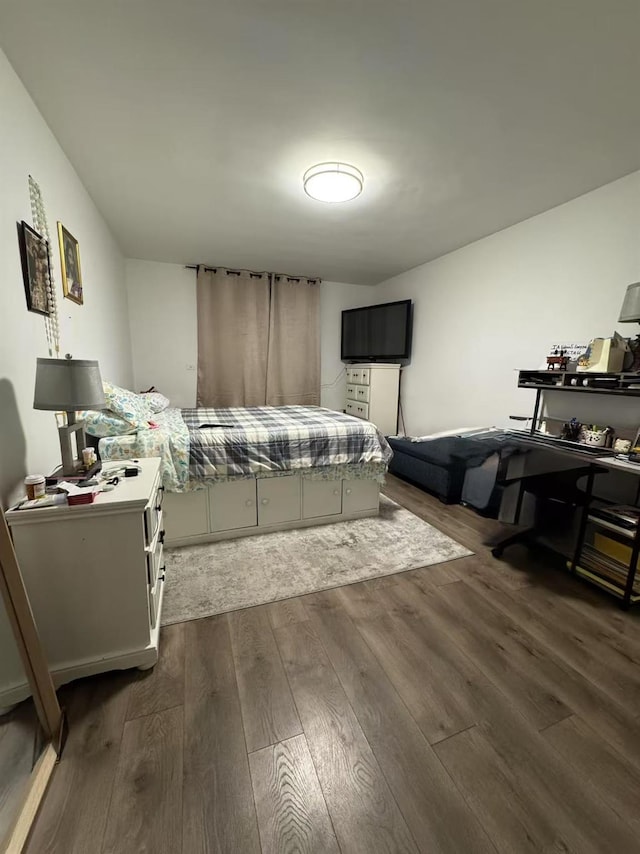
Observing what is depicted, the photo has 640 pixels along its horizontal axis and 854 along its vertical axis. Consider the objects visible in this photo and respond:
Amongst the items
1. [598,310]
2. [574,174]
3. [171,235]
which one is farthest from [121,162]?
[598,310]

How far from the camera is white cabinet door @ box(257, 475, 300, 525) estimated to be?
251 centimetres

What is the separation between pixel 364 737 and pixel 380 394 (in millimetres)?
3685

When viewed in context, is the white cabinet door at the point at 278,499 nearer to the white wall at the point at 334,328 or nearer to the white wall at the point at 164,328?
the white wall at the point at 164,328

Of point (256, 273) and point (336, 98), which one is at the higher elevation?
point (336, 98)

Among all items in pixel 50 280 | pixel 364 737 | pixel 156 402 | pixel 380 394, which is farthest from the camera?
pixel 380 394

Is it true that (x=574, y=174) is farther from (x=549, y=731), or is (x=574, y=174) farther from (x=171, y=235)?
(x=171, y=235)

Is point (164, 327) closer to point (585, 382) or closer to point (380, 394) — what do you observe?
point (380, 394)

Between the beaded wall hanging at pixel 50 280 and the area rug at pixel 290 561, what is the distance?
1440mm

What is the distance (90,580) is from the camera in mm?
1282

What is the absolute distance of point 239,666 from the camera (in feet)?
4.65

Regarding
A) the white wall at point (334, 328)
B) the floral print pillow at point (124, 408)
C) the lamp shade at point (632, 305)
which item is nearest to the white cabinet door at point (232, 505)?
the floral print pillow at point (124, 408)

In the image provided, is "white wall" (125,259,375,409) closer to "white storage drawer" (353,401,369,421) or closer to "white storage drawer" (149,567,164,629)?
"white storage drawer" (353,401,369,421)

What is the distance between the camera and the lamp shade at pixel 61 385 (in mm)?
1273

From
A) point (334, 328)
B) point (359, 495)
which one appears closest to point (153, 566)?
point (359, 495)
